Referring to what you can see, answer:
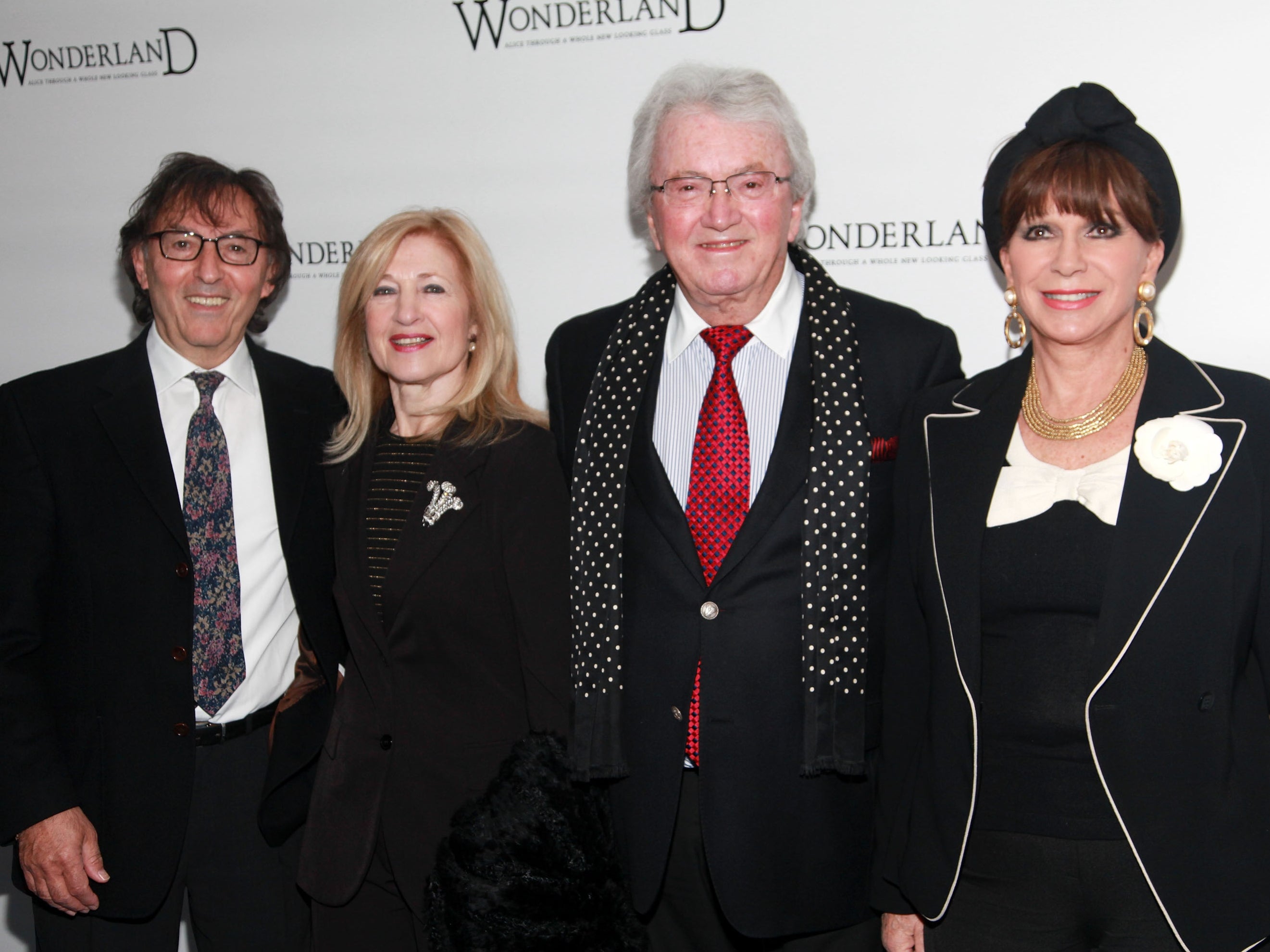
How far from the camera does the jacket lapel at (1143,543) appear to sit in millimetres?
1721

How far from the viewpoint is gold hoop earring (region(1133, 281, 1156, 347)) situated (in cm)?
186

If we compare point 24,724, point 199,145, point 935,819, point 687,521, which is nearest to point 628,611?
point 687,521

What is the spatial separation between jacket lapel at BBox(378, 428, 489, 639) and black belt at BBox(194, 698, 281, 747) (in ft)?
1.54

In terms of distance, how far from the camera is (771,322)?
2252 millimetres

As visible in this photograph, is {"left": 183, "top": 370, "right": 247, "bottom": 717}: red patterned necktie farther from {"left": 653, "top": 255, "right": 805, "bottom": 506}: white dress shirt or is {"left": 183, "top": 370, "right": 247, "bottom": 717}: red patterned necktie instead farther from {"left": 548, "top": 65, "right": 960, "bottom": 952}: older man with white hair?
{"left": 653, "top": 255, "right": 805, "bottom": 506}: white dress shirt

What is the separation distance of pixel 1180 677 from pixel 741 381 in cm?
94

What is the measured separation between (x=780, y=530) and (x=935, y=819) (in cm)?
57

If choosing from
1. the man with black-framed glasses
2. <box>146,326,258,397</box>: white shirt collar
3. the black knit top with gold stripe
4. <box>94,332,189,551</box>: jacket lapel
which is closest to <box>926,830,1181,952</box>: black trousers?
the black knit top with gold stripe

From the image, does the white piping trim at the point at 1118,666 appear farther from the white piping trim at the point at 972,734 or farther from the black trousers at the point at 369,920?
the black trousers at the point at 369,920

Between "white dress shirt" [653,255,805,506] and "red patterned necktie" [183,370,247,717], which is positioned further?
"red patterned necktie" [183,370,247,717]

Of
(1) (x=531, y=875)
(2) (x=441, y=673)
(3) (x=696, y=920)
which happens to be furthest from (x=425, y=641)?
(3) (x=696, y=920)

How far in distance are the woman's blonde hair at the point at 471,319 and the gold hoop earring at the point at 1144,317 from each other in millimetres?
1195

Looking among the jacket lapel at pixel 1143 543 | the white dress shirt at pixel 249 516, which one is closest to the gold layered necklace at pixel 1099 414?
the jacket lapel at pixel 1143 543


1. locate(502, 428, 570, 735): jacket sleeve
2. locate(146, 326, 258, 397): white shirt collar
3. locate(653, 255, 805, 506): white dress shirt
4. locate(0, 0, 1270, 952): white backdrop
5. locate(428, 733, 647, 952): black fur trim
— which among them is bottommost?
locate(428, 733, 647, 952): black fur trim
